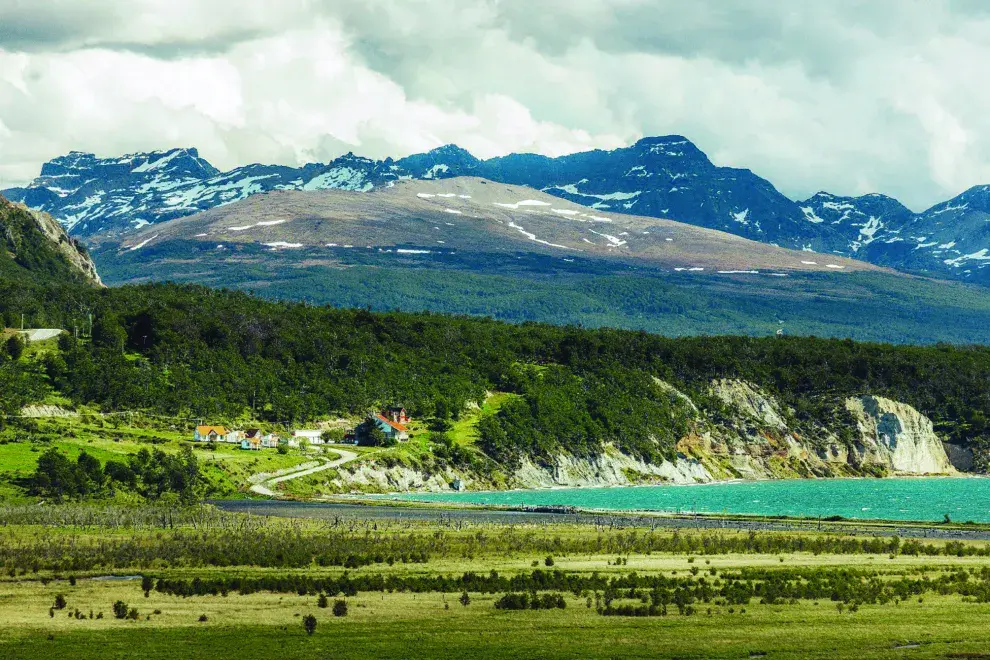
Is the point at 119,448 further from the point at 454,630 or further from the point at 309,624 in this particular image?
the point at 454,630

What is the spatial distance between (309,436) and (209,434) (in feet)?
57.9

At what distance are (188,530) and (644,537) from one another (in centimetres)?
3011

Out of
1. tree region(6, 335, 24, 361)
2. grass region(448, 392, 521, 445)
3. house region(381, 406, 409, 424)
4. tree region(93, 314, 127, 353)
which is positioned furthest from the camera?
tree region(93, 314, 127, 353)

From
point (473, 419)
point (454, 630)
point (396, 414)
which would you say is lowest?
point (454, 630)

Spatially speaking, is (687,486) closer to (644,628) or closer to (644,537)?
(644,537)

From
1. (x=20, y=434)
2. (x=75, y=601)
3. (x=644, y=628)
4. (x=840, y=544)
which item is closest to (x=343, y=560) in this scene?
(x=75, y=601)

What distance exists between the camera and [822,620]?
53.8 metres

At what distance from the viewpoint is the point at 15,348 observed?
171000 millimetres

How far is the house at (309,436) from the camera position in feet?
542

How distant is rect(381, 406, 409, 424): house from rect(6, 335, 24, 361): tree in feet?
154

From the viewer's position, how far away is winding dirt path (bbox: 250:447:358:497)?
134125 mm

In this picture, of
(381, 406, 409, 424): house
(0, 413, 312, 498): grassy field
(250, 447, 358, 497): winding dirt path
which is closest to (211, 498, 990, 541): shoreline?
(250, 447, 358, 497): winding dirt path

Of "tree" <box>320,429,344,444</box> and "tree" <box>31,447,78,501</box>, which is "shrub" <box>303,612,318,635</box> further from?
"tree" <box>320,429,344,444</box>

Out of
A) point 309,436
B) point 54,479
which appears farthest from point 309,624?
point 309,436
